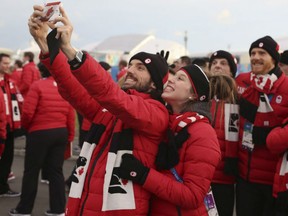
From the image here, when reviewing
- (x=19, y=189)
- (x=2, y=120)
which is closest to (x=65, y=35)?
(x=2, y=120)

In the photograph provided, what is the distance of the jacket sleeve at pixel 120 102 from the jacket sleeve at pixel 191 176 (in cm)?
20

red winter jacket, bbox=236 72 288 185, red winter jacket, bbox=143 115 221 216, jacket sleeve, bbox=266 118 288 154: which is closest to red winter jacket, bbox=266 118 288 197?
jacket sleeve, bbox=266 118 288 154

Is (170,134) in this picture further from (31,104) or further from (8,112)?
(8,112)

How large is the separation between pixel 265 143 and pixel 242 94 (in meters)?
0.52

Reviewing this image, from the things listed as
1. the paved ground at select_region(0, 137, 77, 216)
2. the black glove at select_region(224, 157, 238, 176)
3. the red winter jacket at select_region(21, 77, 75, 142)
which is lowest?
the paved ground at select_region(0, 137, 77, 216)

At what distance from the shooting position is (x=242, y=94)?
367 centimetres

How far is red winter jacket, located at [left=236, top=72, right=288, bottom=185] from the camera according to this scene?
3348mm

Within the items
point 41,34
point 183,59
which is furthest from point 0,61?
point 41,34

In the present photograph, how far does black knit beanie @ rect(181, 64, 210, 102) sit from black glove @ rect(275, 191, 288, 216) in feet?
3.94

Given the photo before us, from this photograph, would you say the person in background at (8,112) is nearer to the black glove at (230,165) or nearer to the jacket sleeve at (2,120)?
the jacket sleeve at (2,120)

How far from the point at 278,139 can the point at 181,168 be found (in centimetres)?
118

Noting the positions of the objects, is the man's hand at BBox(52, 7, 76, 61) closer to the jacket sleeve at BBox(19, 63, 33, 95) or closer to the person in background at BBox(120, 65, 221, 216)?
the person in background at BBox(120, 65, 221, 216)

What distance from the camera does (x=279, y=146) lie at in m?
3.16

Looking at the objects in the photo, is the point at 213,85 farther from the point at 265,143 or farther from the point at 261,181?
the point at 261,181
